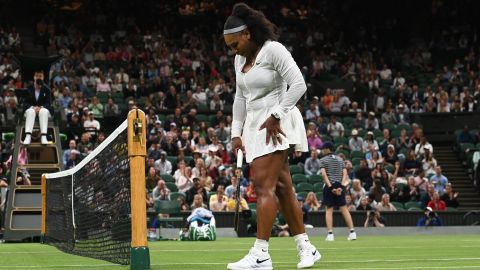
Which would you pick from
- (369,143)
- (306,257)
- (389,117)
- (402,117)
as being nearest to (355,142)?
(369,143)

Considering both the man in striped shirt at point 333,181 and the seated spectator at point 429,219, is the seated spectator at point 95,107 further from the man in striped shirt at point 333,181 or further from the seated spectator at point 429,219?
the man in striped shirt at point 333,181

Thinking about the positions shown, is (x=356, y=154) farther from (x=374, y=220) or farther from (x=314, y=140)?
(x=374, y=220)

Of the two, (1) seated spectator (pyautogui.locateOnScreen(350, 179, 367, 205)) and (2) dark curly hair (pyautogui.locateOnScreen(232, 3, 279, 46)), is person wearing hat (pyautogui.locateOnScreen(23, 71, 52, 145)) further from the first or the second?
(2) dark curly hair (pyautogui.locateOnScreen(232, 3, 279, 46))

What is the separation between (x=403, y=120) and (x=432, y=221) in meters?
8.32

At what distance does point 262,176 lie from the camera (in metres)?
8.59

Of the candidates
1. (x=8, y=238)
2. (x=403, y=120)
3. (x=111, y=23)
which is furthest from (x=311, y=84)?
(x=8, y=238)

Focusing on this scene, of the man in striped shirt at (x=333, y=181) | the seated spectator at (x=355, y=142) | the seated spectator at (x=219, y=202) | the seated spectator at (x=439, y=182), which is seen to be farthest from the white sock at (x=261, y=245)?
the seated spectator at (x=355, y=142)

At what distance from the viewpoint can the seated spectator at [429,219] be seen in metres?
25.7

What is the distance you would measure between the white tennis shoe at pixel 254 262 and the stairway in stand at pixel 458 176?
21136mm

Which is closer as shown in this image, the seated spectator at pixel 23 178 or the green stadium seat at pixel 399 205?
the seated spectator at pixel 23 178

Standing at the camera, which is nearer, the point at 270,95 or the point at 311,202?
the point at 270,95

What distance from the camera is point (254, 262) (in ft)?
27.5

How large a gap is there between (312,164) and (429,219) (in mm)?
4037

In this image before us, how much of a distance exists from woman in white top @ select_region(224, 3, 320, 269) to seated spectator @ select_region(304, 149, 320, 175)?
19.4m
